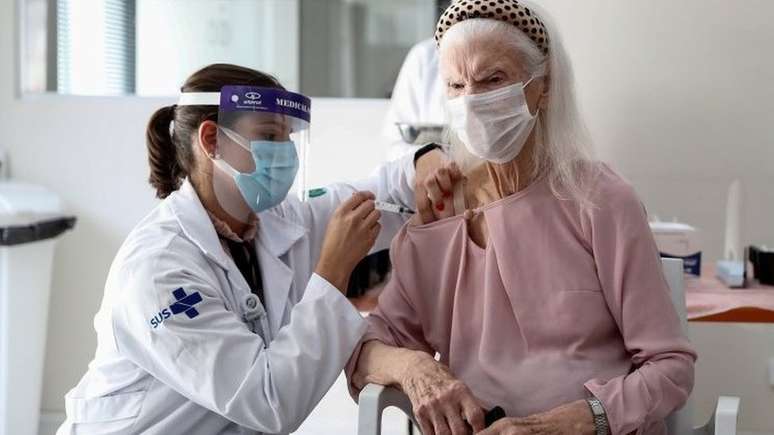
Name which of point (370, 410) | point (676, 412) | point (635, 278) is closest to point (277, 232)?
point (370, 410)

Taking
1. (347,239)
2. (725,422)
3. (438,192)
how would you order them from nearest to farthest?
(725,422), (347,239), (438,192)

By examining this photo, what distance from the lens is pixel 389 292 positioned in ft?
6.22

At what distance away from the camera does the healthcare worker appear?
5.40ft

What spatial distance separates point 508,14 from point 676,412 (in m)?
0.83

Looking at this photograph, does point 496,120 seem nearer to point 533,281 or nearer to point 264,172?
point 533,281

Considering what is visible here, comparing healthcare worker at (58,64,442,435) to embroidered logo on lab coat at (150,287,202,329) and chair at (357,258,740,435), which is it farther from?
chair at (357,258,740,435)

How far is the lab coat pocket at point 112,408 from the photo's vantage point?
1.74 metres

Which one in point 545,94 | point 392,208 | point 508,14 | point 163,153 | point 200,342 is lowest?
point 200,342

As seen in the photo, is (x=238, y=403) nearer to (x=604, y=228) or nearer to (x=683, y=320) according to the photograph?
(x=604, y=228)

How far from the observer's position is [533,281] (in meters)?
1.74

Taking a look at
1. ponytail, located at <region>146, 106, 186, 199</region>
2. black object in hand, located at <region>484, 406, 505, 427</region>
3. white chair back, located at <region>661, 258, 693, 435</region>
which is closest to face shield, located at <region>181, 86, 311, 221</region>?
ponytail, located at <region>146, 106, 186, 199</region>

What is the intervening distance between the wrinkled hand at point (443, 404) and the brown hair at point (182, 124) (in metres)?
0.65

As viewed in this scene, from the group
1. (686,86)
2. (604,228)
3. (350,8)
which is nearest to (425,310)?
(604,228)

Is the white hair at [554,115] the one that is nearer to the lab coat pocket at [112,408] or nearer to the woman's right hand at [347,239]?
the woman's right hand at [347,239]
